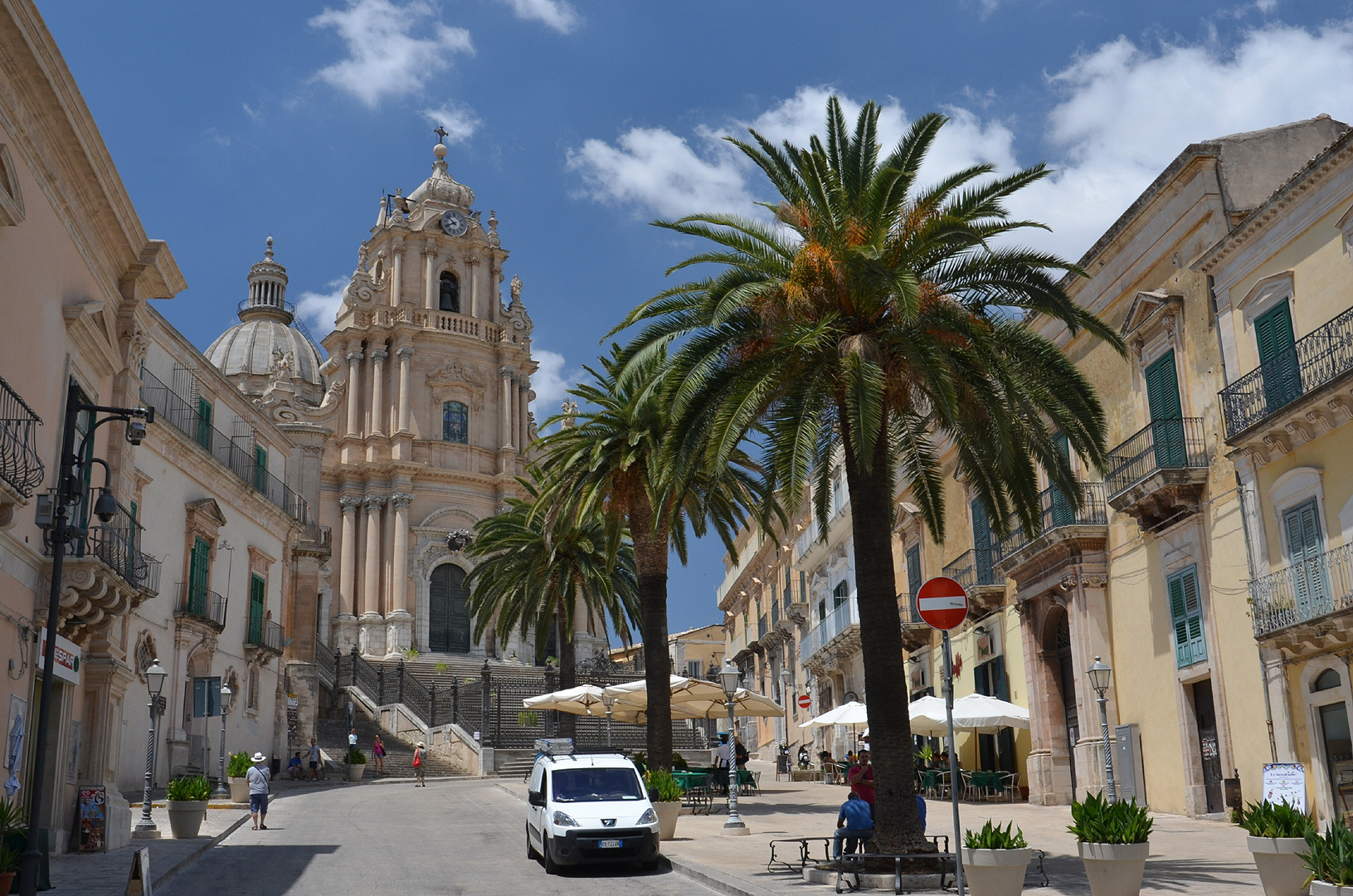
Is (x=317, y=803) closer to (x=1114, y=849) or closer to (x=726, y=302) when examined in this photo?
(x=726, y=302)

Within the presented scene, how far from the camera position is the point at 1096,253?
24.6 meters

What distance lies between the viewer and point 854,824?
14633 mm

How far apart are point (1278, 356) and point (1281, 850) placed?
971 cm

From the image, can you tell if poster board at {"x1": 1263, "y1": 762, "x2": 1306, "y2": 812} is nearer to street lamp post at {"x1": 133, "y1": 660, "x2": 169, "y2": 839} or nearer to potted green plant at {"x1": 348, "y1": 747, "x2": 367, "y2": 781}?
street lamp post at {"x1": 133, "y1": 660, "x2": 169, "y2": 839}

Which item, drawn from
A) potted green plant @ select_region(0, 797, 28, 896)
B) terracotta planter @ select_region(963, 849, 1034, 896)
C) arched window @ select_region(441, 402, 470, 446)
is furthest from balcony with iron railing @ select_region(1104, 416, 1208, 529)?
arched window @ select_region(441, 402, 470, 446)

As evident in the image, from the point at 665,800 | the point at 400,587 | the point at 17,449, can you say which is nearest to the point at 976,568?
the point at 665,800

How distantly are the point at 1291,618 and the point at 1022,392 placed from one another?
6117mm


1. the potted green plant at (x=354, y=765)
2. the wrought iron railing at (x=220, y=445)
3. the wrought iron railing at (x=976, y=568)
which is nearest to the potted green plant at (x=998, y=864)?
the wrought iron railing at (x=976, y=568)

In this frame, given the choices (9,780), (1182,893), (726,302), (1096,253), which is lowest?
(1182,893)

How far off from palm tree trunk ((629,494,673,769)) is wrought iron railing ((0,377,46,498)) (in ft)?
36.9

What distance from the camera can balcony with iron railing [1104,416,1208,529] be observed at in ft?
69.9

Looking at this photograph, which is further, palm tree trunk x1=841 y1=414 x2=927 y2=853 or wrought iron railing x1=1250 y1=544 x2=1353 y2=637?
wrought iron railing x1=1250 y1=544 x2=1353 y2=637

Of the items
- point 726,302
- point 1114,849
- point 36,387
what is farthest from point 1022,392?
point 36,387

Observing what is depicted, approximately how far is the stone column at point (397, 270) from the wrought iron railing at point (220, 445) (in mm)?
16746
